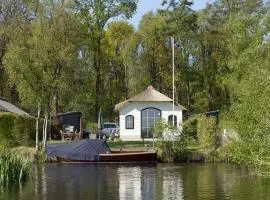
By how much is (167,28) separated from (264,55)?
63.2ft

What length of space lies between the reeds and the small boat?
46.2ft

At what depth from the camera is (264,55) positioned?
48594mm

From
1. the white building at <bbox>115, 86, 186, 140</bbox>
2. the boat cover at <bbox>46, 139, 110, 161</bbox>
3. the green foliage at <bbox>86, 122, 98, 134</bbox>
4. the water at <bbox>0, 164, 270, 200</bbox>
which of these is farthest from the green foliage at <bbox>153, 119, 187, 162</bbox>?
the green foliage at <bbox>86, 122, 98, 134</bbox>

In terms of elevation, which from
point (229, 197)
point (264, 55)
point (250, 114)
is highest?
point (264, 55)

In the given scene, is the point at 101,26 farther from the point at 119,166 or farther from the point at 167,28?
the point at 119,166

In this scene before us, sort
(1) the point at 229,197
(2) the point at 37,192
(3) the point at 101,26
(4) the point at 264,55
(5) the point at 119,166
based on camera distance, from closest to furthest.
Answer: (1) the point at 229,197 → (2) the point at 37,192 → (5) the point at 119,166 → (4) the point at 264,55 → (3) the point at 101,26

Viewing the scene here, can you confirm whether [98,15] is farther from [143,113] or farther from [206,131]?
[206,131]

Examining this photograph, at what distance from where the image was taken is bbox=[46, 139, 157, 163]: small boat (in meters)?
43.3

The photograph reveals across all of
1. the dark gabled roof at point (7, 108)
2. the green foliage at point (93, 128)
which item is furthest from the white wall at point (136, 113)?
the dark gabled roof at point (7, 108)

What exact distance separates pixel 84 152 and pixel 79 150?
15.8 inches

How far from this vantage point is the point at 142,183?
30.6 m

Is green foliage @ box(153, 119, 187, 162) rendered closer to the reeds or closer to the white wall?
the white wall

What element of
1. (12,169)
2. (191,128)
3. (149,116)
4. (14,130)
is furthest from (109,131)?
(12,169)

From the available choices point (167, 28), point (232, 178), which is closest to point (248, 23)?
point (167, 28)
